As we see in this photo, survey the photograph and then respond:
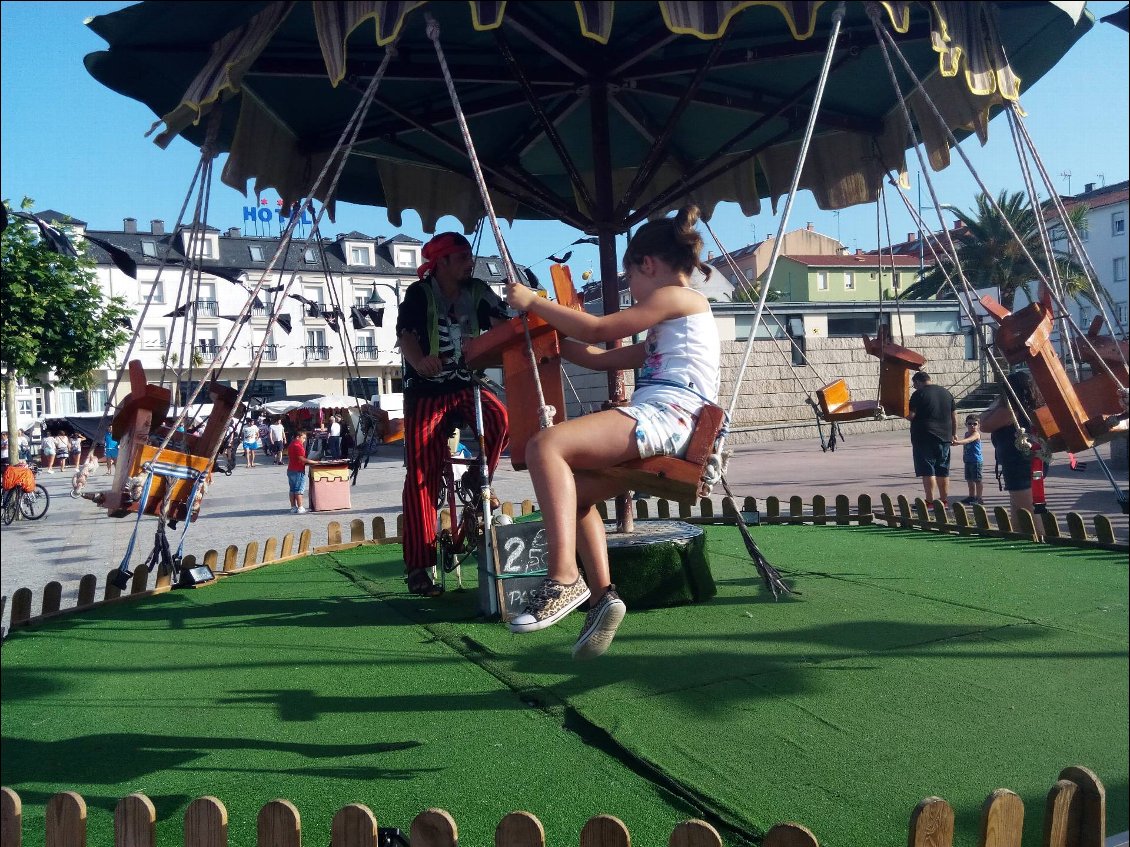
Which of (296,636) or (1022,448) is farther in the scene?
(296,636)

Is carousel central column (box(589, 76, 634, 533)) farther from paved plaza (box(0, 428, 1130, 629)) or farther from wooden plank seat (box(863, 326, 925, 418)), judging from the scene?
paved plaza (box(0, 428, 1130, 629))

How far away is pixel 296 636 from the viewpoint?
5.31 meters

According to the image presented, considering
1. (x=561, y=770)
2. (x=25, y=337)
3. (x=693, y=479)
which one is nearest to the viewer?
(x=693, y=479)

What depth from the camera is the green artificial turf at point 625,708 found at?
2.82 m

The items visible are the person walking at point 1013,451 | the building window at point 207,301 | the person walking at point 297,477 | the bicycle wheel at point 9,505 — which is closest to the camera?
the person walking at point 1013,451

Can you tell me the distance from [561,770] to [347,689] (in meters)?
1.50

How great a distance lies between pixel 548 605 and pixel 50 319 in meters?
13.9

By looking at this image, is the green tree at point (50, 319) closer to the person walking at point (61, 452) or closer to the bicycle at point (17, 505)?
the bicycle at point (17, 505)

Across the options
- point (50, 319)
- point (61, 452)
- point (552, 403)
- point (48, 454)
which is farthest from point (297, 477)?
point (61, 452)

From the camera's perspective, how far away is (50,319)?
14.2 m

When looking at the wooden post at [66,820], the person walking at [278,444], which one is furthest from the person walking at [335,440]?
the wooden post at [66,820]

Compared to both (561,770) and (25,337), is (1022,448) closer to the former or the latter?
(561,770)

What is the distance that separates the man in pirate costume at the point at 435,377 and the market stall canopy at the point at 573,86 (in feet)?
3.35

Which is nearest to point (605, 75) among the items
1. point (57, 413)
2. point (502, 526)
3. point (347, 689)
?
point (502, 526)
